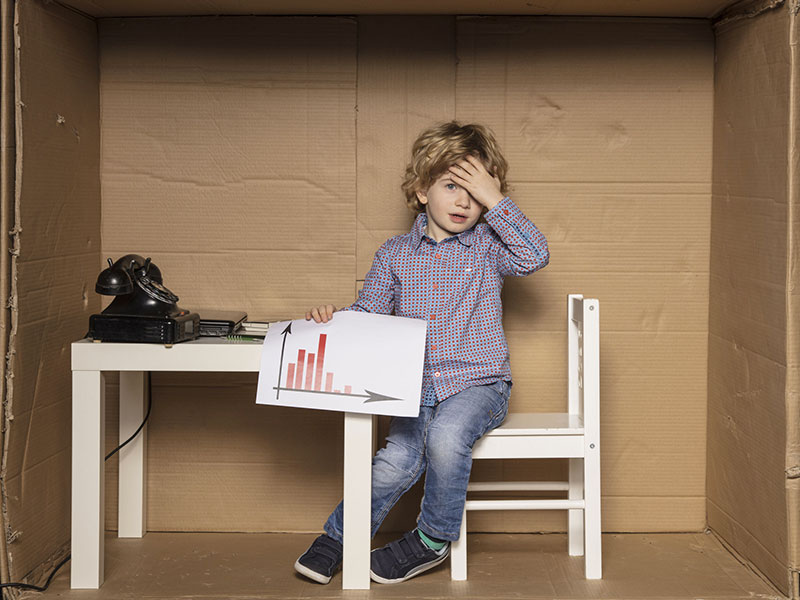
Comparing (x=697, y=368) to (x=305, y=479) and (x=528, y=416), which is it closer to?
(x=528, y=416)

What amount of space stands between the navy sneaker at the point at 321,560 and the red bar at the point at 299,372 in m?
0.32

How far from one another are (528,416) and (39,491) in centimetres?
99

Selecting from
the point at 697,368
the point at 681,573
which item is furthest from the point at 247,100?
the point at 681,573

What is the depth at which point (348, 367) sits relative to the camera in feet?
5.36

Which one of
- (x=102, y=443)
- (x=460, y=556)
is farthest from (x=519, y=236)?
(x=102, y=443)

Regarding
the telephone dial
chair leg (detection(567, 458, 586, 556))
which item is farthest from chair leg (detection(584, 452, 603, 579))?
the telephone dial

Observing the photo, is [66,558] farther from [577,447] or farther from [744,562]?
[744,562]

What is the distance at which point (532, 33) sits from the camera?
196cm

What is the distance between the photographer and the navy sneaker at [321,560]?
65.6 inches

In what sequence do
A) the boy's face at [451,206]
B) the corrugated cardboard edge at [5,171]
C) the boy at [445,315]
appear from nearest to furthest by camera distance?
the corrugated cardboard edge at [5,171], the boy at [445,315], the boy's face at [451,206]

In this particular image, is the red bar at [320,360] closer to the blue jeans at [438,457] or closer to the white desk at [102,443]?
the white desk at [102,443]

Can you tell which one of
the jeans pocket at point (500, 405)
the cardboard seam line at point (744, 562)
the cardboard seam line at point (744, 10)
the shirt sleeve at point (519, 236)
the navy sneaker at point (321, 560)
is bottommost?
the cardboard seam line at point (744, 562)

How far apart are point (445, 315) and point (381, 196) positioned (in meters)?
0.36

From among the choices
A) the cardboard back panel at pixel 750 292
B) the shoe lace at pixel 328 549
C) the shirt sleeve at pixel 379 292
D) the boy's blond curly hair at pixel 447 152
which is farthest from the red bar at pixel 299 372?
the cardboard back panel at pixel 750 292
